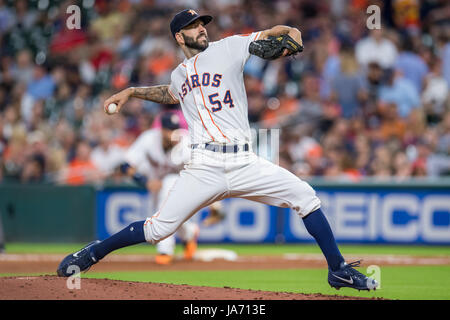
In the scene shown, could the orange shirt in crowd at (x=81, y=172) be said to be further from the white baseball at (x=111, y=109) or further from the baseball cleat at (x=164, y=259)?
the white baseball at (x=111, y=109)

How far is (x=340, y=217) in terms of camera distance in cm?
1177

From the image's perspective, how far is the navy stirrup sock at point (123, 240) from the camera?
614 centimetres

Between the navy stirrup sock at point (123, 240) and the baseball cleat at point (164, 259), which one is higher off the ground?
the navy stirrup sock at point (123, 240)

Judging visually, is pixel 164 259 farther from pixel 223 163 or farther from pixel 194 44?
pixel 194 44

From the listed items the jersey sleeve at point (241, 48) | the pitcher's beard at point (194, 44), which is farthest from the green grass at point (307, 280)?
the pitcher's beard at point (194, 44)

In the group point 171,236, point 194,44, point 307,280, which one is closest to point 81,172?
point 171,236

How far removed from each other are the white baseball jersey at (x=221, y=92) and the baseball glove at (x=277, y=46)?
0.19 meters

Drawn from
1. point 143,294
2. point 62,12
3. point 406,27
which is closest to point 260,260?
point 143,294

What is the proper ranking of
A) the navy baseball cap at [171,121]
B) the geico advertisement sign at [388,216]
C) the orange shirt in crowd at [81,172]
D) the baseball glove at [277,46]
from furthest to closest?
the orange shirt in crowd at [81,172], the geico advertisement sign at [388,216], the navy baseball cap at [171,121], the baseball glove at [277,46]

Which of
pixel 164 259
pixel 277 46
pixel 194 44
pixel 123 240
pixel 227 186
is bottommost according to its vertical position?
pixel 164 259

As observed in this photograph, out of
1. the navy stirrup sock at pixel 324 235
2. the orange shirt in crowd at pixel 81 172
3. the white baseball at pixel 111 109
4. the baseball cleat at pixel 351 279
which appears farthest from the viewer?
the orange shirt in crowd at pixel 81 172

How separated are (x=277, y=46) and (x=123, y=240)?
2037 millimetres

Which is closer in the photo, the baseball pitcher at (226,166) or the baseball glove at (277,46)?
the baseball glove at (277,46)

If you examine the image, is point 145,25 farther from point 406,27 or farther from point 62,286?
point 62,286
